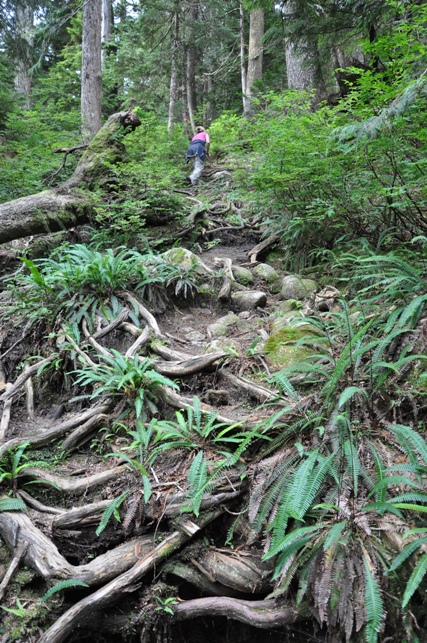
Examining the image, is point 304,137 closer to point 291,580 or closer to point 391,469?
point 391,469

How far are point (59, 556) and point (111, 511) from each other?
0.39m

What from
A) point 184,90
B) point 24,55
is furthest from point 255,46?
point 24,55

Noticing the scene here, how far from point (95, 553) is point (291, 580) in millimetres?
1310

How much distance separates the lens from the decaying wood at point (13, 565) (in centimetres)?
245

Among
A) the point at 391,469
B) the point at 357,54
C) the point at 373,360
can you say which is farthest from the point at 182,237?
Result: the point at 357,54

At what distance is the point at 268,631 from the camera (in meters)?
2.32

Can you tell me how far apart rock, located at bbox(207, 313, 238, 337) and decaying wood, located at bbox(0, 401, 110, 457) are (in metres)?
1.58

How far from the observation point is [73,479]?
3121 millimetres

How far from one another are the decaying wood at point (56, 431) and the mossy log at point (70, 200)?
3730 mm

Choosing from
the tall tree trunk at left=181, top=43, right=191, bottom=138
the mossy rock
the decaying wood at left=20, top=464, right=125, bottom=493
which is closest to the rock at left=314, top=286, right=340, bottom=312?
the mossy rock

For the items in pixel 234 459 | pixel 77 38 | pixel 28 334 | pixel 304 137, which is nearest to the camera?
pixel 234 459

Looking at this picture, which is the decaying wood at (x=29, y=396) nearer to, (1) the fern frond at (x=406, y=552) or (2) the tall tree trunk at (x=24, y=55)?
(1) the fern frond at (x=406, y=552)

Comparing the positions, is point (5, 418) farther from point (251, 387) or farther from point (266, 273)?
point (266, 273)

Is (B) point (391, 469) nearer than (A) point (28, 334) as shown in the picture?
Yes
